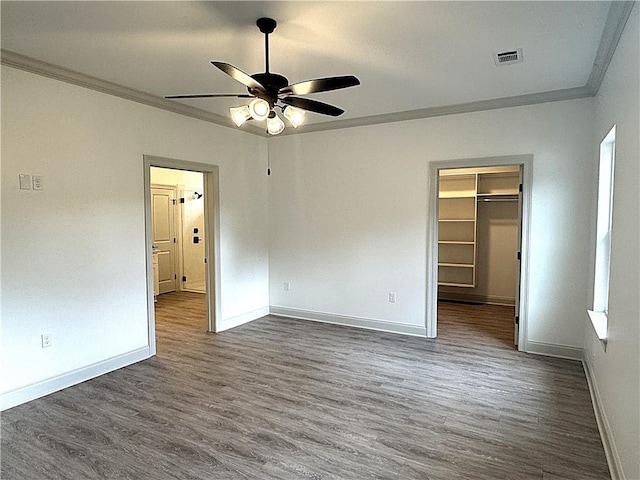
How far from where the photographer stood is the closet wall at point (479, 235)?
20.6 ft

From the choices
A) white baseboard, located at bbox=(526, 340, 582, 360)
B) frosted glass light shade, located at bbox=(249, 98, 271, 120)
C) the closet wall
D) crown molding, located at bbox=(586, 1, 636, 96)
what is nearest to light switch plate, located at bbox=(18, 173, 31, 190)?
frosted glass light shade, located at bbox=(249, 98, 271, 120)

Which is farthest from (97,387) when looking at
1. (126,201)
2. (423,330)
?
(423,330)

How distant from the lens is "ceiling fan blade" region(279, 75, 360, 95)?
7.61 ft

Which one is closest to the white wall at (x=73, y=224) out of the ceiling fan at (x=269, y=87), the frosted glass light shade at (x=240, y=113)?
the ceiling fan at (x=269, y=87)

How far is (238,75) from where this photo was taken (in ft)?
7.46

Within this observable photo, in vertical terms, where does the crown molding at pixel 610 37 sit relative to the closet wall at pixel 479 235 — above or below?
above

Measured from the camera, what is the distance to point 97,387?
131 inches

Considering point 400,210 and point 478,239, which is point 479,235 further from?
point 400,210

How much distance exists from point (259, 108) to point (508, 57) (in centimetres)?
201

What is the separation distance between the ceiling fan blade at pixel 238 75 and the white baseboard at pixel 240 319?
3.29m

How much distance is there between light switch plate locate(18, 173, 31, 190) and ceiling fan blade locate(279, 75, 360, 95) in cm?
213

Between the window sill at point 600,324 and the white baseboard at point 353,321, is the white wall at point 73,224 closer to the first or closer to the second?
the white baseboard at point 353,321

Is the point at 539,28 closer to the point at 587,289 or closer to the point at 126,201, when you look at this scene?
the point at 587,289

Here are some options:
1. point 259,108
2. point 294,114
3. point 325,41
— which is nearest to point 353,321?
point 294,114
